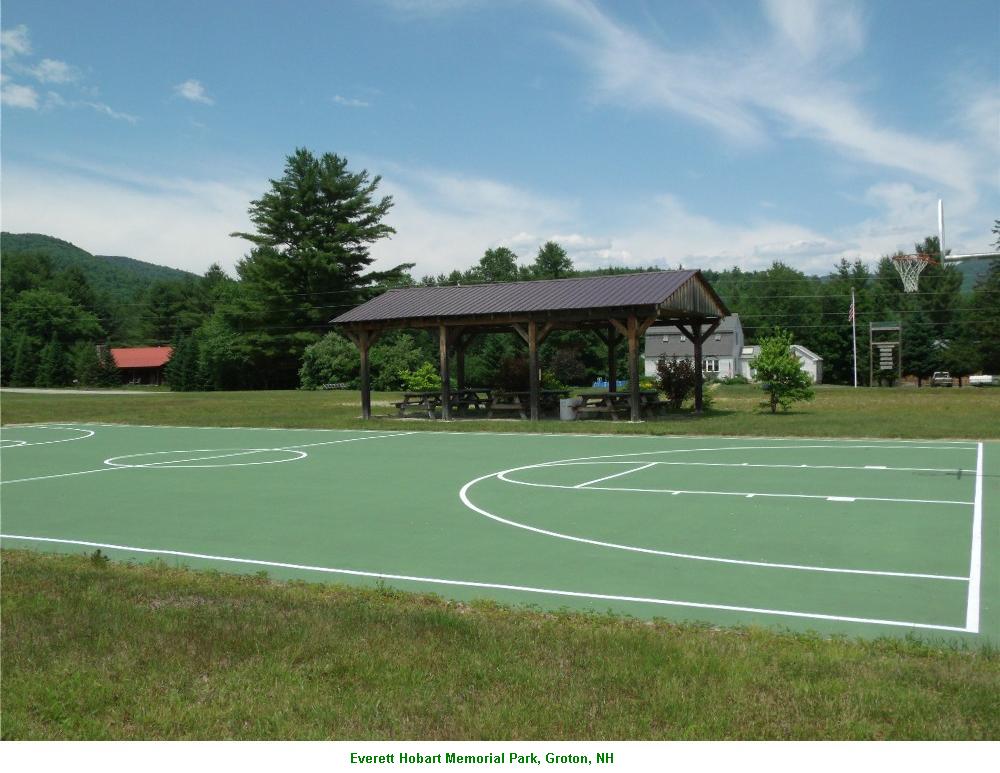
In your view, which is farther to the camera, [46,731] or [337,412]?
[337,412]

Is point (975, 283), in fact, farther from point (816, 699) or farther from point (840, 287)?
point (816, 699)

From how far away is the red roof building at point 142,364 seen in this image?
88.4 m

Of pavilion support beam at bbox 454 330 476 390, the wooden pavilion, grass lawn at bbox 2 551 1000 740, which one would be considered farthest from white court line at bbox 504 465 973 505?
pavilion support beam at bbox 454 330 476 390

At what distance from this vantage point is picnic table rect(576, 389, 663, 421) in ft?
85.9

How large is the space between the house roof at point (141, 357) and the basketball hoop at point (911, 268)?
68.6 metres

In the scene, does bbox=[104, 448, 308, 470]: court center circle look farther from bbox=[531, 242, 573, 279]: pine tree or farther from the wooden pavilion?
bbox=[531, 242, 573, 279]: pine tree

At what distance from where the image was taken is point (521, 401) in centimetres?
2947

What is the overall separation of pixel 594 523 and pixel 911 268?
2855 centimetres

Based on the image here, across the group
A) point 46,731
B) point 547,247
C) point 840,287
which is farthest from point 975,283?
point 46,731

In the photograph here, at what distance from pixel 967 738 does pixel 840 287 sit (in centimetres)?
9699

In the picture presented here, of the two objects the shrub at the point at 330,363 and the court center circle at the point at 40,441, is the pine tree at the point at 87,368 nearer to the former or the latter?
the shrub at the point at 330,363

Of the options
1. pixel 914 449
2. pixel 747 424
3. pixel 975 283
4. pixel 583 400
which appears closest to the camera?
pixel 914 449

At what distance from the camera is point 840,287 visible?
309ft

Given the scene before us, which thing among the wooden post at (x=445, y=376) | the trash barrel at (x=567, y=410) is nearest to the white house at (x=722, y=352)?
the wooden post at (x=445, y=376)
